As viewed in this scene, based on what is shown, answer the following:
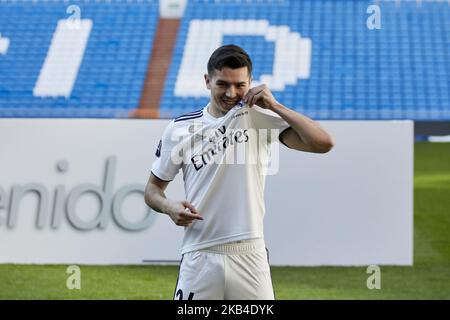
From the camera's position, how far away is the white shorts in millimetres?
2900

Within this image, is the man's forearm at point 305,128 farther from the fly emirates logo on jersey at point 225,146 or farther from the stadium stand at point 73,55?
the stadium stand at point 73,55

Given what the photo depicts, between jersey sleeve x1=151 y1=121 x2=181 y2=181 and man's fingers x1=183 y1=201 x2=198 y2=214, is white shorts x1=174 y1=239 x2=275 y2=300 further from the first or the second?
jersey sleeve x1=151 y1=121 x2=181 y2=181

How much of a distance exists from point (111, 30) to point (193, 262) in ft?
41.8

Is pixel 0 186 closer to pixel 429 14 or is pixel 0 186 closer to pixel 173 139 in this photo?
pixel 173 139

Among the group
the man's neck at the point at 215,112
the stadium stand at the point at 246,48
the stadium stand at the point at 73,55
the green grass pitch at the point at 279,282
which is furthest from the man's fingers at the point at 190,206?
the stadium stand at the point at 73,55

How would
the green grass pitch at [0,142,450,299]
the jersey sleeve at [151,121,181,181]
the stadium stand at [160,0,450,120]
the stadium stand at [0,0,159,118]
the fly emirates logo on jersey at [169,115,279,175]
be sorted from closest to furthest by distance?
the fly emirates logo on jersey at [169,115,279,175], the jersey sleeve at [151,121,181,181], the green grass pitch at [0,142,450,299], the stadium stand at [160,0,450,120], the stadium stand at [0,0,159,118]

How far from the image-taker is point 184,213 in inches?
112

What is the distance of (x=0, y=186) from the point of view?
858 cm

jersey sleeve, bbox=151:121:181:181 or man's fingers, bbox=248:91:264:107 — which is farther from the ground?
man's fingers, bbox=248:91:264:107

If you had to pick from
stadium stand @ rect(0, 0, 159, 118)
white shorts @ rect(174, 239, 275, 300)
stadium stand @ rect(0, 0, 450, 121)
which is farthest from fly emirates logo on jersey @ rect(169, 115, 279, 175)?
stadium stand @ rect(0, 0, 159, 118)

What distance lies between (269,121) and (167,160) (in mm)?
390

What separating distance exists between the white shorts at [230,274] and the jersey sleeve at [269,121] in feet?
1.19

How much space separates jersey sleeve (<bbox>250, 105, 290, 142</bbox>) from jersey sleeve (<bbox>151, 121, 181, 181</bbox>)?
11.5 inches

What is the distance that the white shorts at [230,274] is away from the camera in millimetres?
2900
